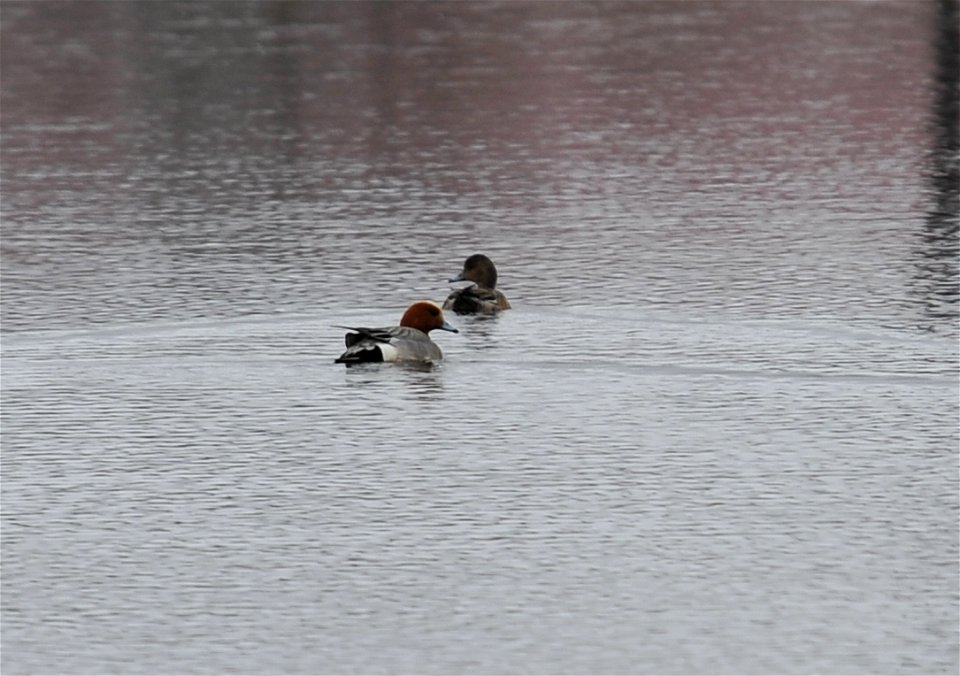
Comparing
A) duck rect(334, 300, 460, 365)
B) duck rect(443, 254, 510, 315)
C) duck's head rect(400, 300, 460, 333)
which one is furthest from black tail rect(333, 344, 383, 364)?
duck rect(443, 254, 510, 315)

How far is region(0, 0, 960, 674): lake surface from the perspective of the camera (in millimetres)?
10227

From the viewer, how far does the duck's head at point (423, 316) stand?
1608 cm

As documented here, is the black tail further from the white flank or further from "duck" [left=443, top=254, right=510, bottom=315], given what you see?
"duck" [left=443, top=254, right=510, bottom=315]

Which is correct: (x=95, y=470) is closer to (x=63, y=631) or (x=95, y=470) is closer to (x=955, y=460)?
(x=63, y=631)

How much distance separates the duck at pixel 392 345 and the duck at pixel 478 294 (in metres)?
1.24

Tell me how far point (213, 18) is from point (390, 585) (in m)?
38.4

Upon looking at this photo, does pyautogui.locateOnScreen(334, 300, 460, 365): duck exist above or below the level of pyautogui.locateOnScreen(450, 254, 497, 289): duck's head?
below

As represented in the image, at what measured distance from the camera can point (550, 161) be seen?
26.7m

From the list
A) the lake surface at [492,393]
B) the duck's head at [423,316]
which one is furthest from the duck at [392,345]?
the lake surface at [492,393]

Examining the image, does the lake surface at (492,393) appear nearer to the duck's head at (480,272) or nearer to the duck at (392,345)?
the duck at (392,345)

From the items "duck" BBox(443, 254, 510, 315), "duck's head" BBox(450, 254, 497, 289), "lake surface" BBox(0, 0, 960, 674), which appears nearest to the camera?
"lake surface" BBox(0, 0, 960, 674)

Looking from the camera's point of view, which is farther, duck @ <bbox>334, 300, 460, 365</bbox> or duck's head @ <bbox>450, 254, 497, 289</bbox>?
duck's head @ <bbox>450, 254, 497, 289</bbox>

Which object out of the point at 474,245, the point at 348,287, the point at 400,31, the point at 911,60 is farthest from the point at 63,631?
the point at 400,31

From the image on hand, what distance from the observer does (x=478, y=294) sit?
17344 millimetres
